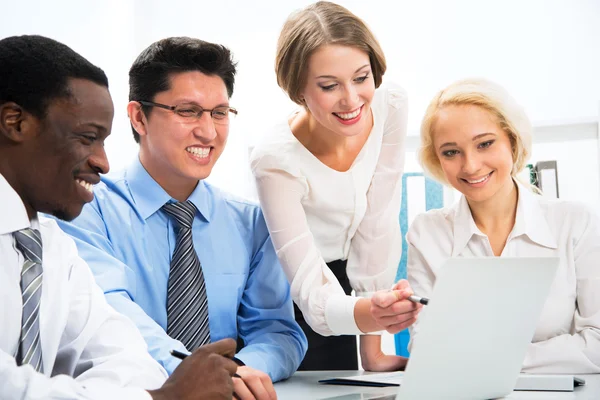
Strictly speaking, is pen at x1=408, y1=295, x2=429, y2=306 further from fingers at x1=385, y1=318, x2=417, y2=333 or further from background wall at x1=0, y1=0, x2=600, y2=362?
background wall at x1=0, y1=0, x2=600, y2=362

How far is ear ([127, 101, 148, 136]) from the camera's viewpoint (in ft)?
6.34

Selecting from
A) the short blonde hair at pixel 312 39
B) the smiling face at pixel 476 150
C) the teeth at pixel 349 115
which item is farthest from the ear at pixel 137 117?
the smiling face at pixel 476 150

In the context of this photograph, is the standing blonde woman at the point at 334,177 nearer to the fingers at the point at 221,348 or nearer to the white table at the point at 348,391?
the white table at the point at 348,391

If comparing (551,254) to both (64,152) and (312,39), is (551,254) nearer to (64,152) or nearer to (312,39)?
(312,39)

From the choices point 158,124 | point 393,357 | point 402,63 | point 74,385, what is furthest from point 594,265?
point 402,63

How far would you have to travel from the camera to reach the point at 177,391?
1087mm

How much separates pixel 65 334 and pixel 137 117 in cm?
80

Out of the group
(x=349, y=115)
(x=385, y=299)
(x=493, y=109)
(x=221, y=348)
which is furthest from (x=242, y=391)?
(x=493, y=109)

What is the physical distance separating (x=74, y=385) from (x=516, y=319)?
0.72 metres

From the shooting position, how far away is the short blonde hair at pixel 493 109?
2.07 m

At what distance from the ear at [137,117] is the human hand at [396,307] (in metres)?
0.86

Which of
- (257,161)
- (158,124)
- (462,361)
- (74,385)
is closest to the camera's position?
(74,385)

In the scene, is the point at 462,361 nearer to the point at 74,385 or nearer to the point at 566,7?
the point at 74,385

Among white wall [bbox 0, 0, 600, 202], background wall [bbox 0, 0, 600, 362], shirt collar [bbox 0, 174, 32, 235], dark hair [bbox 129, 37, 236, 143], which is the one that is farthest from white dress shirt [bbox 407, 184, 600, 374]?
white wall [bbox 0, 0, 600, 202]
